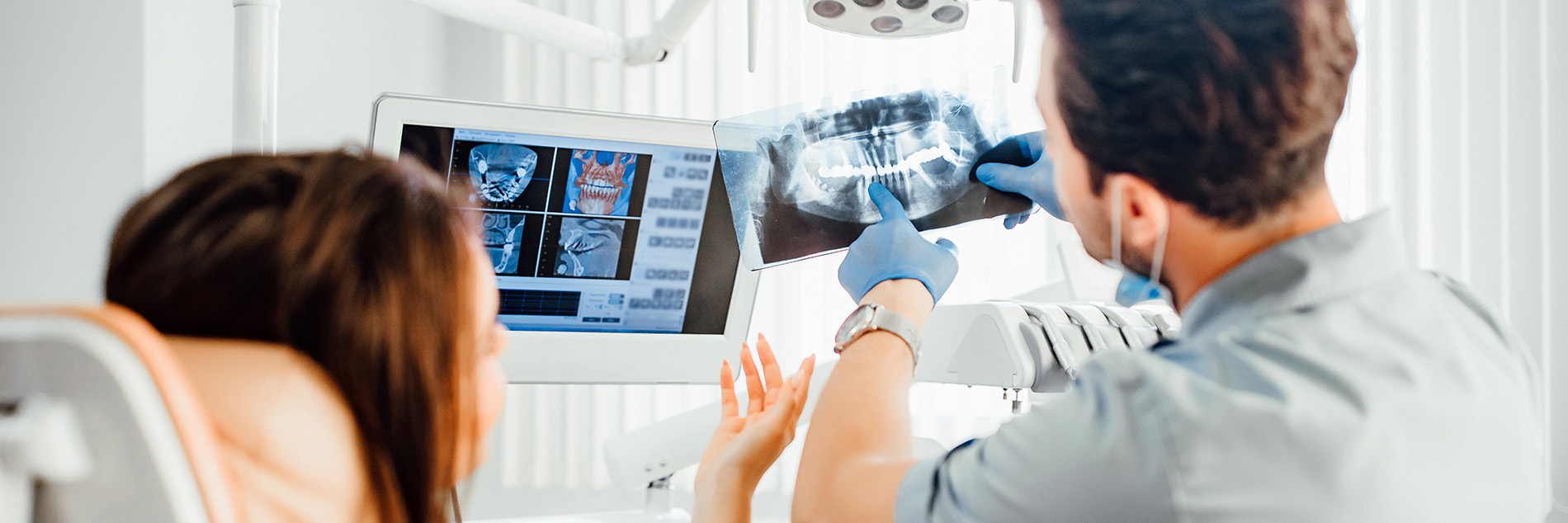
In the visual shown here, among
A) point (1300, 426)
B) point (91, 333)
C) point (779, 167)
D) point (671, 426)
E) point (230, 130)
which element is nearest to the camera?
point (91, 333)

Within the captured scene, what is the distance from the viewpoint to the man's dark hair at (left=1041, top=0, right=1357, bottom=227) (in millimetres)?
593

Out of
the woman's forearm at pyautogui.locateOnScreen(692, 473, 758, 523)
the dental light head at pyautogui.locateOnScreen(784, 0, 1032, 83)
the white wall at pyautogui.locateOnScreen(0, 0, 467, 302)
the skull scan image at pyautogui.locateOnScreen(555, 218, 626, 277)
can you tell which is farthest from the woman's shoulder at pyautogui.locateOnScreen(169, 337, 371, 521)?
the white wall at pyautogui.locateOnScreen(0, 0, 467, 302)

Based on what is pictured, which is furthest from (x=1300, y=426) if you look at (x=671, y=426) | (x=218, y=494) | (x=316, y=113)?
(x=316, y=113)

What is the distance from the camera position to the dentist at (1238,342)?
525 mm

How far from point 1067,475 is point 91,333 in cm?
50

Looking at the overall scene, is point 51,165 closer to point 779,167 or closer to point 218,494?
point 779,167

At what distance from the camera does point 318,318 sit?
0.44 meters

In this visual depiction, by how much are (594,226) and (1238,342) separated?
804mm

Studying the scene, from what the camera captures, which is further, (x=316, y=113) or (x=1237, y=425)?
(x=316, y=113)

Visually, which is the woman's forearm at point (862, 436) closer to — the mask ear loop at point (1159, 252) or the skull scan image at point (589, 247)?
the mask ear loop at point (1159, 252)

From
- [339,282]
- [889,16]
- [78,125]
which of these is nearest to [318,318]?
[339,282]

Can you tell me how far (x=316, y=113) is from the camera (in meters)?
1.96

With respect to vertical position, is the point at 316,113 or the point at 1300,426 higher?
the point at 316,113

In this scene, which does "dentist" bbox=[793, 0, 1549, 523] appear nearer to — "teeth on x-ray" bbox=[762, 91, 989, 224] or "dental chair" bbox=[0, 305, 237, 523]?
"teeth on x-ray" bbox=[762, 91, 989, 224]
